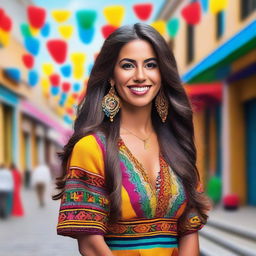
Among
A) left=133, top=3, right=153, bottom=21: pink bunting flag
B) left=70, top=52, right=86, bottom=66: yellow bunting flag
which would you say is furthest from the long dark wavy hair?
left=70, top=52, right=86, bottom=66: yellow bunting flag

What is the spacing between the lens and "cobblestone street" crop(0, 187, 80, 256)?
8.59 metres

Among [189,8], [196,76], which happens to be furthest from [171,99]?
[196,76]

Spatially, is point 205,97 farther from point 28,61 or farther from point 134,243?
point 134,243

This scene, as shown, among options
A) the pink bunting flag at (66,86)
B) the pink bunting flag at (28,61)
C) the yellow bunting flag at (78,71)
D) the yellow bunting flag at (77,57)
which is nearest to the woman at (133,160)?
the yellow bunting flag at (77,57)

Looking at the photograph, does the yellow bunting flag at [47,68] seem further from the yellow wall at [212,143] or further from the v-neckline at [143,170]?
the v-neckline at [143,170]

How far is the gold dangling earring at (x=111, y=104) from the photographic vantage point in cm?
227

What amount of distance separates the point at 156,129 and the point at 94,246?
58 cm

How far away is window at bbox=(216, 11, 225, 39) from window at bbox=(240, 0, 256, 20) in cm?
153

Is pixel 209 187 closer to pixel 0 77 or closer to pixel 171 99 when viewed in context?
pixel 0 77

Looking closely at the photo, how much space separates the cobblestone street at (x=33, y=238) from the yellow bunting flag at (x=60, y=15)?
165 inches

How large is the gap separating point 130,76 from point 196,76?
12246 mm

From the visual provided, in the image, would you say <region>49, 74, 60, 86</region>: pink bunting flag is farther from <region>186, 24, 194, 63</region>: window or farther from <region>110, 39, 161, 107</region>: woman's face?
<region>110, 39, 161, 107</region>: woman's face

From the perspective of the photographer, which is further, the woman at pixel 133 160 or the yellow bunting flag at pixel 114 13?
the yellow bunting flag at pixel 114 13

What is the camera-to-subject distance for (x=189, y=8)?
1291 centimetres
